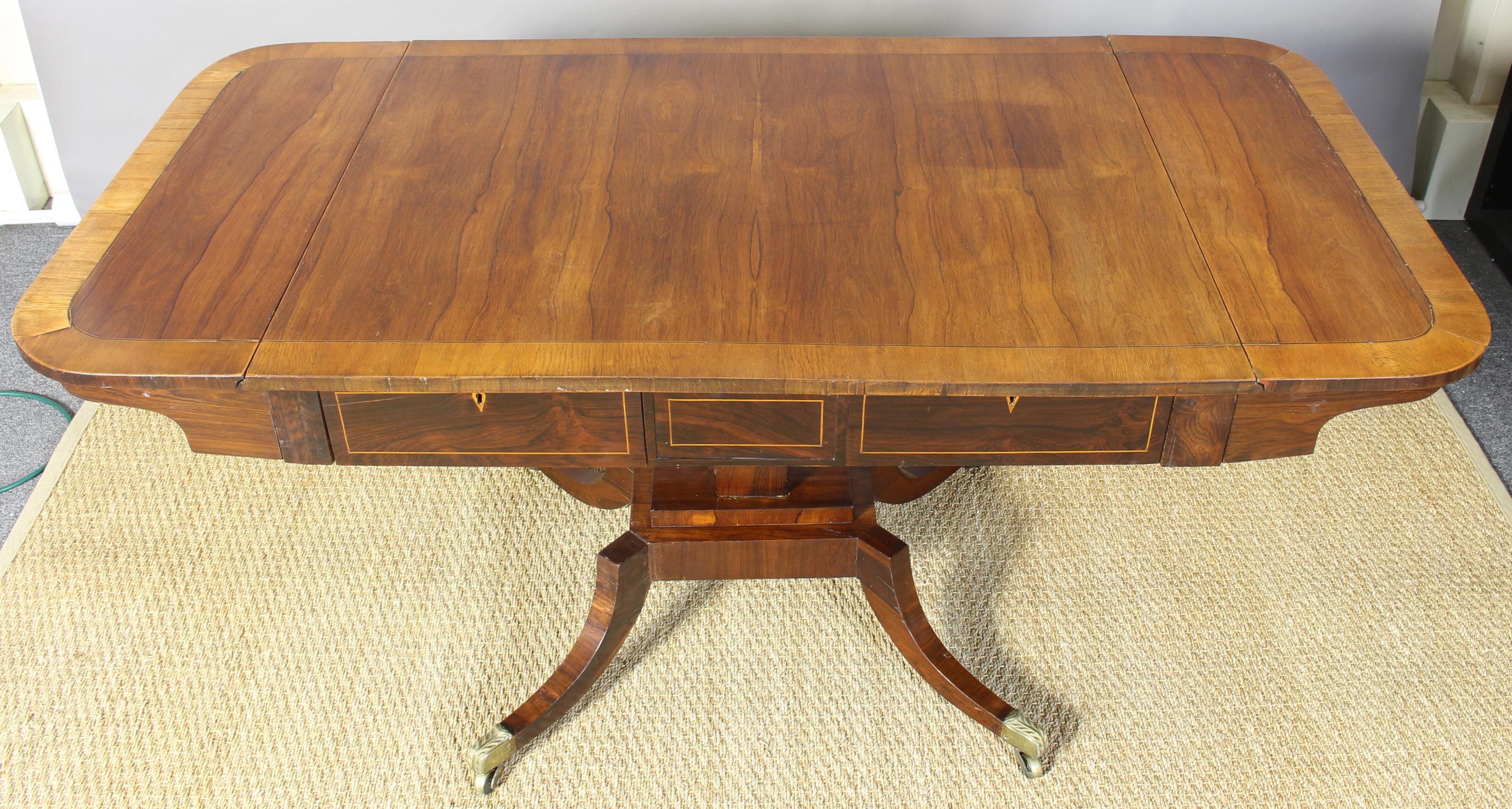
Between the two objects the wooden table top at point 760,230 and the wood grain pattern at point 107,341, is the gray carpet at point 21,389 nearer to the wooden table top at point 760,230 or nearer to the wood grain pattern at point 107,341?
the wood grain pattern at point 107,341

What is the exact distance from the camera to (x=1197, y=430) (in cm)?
107

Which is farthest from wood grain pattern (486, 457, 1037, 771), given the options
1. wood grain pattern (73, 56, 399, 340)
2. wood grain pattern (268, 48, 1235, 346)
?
wood grain pattern (73, 56, 399, 340)

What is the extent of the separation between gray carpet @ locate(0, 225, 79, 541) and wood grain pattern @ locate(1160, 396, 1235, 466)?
143 cm

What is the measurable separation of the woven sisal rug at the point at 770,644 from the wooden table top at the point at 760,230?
0.56 metres

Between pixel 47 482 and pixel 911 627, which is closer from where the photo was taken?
pixel 911 627

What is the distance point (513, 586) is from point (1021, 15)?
3.81 ft

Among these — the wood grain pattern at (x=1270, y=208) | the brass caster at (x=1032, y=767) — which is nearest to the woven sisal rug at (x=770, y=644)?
the brass caster at (x=1032, y=767)

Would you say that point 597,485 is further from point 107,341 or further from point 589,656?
point 107,341

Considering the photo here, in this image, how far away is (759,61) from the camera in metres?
1.46

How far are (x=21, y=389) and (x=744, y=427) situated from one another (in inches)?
53.2

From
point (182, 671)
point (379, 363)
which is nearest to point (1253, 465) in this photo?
point (379, 363)

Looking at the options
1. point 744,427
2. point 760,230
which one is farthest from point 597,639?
point 760,230

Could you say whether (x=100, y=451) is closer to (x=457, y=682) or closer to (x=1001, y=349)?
(x=457, y=682)

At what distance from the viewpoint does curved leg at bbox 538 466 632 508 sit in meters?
1.52
